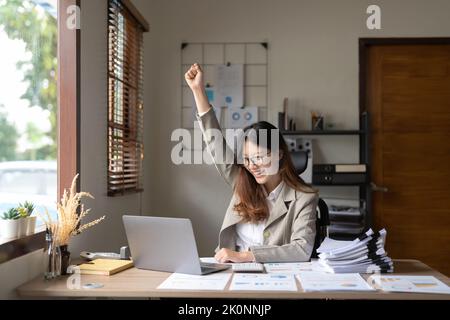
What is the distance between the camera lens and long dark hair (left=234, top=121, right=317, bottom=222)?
229 cm

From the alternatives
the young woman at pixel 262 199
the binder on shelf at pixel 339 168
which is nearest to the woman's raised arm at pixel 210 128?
the young woman at pixel 262 199

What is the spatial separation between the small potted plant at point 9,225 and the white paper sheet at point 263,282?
0.81 m

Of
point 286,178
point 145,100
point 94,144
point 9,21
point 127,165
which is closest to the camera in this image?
point 9,21

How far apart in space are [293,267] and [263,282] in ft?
0.92

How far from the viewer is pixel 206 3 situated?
4000 mm

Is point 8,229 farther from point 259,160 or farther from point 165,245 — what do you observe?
point 259,160

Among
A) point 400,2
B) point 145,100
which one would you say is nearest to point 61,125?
point 145,100

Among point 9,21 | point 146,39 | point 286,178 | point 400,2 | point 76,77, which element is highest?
point 400,2

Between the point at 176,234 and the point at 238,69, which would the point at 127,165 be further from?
the point at 176,234

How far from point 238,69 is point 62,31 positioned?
70.1 inches

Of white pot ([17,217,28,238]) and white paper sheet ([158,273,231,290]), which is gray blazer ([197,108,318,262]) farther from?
white pot ([17,217,28,238])

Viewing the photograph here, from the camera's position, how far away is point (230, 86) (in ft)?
13.0

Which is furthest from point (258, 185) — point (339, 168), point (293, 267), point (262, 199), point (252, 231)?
point (339, 168)

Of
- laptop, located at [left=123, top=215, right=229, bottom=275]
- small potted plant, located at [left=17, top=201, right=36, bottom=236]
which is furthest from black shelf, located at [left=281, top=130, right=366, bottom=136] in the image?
small potted plant, located at [left=17, top=201, right=36, bottom=236]
